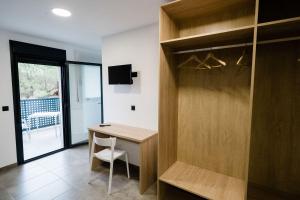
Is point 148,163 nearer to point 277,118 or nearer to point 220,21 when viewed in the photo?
point 277,118

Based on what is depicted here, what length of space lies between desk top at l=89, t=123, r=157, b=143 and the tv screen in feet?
2.45

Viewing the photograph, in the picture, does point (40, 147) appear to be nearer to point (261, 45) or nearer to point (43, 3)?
point (43, 3)

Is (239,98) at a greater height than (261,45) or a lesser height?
lesser

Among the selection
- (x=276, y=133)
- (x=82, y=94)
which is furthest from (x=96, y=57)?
(x=276, y=133)

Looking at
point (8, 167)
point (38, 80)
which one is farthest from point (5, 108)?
point (38, 80)

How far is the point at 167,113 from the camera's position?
1.90 metres

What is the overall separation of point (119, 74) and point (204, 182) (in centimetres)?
195

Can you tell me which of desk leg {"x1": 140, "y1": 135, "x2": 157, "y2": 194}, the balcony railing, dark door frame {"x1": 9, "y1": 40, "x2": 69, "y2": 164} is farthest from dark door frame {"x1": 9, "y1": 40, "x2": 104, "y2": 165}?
desk leg {"x1": 140, "y1": 135, "x2": 157, "y2": 194}

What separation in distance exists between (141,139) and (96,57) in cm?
285

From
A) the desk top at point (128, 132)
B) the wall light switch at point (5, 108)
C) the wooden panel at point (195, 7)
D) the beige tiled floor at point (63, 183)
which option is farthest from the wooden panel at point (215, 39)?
the wall light switch at point (5, 108)

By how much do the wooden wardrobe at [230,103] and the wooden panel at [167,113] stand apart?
11 mm

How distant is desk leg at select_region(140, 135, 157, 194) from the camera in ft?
7.00

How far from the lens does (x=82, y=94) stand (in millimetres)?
3949

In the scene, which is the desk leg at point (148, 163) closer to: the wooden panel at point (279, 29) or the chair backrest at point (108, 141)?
the chair backrest at point (108, 141)
